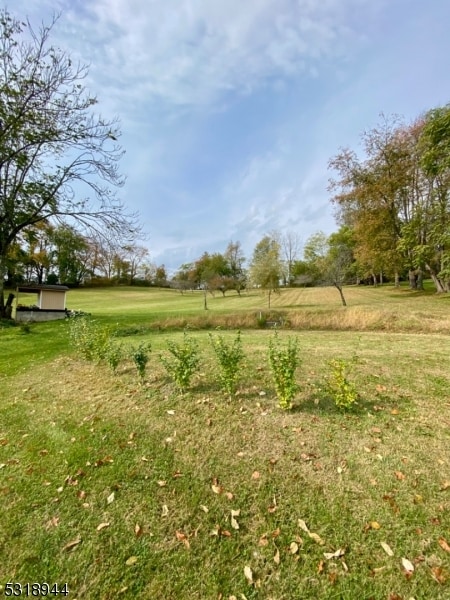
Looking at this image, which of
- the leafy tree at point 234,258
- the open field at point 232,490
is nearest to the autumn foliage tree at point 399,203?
the open field at point 232,490

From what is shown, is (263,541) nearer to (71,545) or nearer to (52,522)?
(71,545)

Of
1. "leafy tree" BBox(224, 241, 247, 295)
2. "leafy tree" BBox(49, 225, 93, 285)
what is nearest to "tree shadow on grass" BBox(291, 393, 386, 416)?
"leafy tree" BBox(49, 225, 93, 285)

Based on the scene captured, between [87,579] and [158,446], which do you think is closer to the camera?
[87,579]

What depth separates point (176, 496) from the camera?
2.66 metres

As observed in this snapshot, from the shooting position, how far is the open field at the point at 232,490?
6.47 ft

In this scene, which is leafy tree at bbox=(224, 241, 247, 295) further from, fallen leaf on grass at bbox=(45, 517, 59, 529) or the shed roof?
fallen leaf on grass at bbox=(45, 517, 59, 529)

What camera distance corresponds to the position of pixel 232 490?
2680 mm

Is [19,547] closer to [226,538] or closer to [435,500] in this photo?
[226,538]

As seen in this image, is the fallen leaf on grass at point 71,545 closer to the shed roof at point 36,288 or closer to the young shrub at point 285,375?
the young shrub at point 285,375

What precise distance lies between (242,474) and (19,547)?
1925 millimetres

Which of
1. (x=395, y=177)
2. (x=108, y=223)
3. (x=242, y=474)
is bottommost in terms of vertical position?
(x=242, y=474)

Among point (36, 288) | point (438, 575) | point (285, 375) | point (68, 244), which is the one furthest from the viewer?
point (36, 288)

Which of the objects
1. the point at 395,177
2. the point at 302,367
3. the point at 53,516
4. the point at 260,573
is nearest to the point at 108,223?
the point at 302,367

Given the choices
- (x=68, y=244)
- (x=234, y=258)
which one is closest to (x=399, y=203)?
(x=68, y=244)
